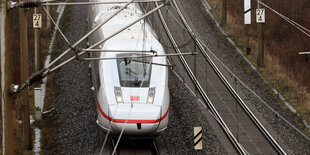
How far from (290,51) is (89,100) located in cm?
1159

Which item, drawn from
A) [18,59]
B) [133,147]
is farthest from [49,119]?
[18,59]

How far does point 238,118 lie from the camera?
2330cm

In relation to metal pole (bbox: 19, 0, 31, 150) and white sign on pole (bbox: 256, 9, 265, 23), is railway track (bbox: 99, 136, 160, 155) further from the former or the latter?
white sign on pole (bbox: 256, 9, 265, 23)

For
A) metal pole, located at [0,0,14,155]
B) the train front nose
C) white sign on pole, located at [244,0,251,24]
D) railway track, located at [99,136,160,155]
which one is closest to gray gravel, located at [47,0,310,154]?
railway track, located at [99,136,160,155]

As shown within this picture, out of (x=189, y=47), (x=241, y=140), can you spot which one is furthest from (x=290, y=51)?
(x=241, y=140)

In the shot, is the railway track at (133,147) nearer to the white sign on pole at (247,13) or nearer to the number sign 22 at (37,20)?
the number sign 22 at (37,20)

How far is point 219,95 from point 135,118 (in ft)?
26.0

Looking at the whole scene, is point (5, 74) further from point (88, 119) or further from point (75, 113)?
point (75, 113)

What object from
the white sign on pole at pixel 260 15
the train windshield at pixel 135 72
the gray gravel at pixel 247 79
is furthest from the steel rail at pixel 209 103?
the white sign on pole at pixel 260 15

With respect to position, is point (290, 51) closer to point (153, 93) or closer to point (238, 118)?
point (238, 118)

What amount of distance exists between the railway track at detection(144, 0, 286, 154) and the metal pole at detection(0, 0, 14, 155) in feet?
34.4

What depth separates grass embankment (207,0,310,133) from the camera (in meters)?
26.1

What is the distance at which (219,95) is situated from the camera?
83.8ft

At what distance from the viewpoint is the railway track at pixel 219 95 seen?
2106 centimetres
